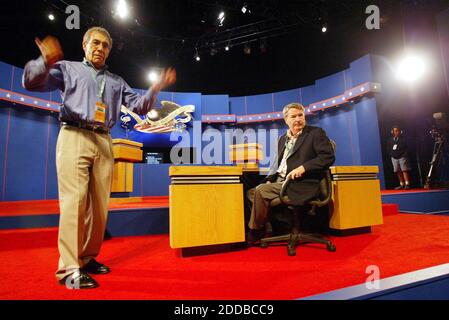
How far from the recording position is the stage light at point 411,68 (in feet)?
21.5

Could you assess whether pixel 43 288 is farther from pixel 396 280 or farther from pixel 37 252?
pixel 396 280

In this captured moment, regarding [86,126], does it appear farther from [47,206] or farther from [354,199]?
[47,206]

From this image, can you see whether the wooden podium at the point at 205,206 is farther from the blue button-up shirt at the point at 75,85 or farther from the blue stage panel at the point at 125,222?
the blue stage panel at the point at 125,222

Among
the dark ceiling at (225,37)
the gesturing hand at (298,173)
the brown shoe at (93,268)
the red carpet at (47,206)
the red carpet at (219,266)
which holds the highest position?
the dark ceiling at (225,37)

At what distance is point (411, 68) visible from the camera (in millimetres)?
6660

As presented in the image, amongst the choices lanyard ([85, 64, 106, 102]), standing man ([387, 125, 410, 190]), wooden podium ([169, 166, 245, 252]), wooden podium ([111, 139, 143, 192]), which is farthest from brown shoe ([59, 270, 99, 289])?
standing man ([387, 125, 410, 190])

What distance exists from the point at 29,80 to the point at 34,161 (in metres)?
6.51

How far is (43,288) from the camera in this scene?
1.47 metres

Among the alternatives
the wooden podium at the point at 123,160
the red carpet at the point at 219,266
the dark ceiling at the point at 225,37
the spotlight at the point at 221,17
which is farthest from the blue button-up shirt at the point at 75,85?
the spotlight at the point at 221,17

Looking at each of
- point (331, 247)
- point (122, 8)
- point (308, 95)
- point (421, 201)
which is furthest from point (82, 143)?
point (308, 95)

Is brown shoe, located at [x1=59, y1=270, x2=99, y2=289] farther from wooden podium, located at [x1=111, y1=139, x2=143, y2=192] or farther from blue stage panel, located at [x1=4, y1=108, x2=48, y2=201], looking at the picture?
blue stage panel, located at [x1=4, y1=108, x2=48, y2=201]

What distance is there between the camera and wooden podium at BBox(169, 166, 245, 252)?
2.17m

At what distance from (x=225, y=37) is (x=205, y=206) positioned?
754cm
